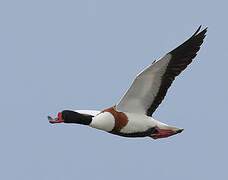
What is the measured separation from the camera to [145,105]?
1302cm

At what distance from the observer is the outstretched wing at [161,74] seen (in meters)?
12.5

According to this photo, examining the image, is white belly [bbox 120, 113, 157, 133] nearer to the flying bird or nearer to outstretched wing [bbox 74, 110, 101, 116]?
the flying bird

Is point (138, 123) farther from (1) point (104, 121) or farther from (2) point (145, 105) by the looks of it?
(1) point (104, 121)

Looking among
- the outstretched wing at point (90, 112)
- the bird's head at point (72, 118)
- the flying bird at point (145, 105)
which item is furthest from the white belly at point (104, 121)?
the outstretched wing at point (90, 112)

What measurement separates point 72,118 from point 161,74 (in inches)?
74.7

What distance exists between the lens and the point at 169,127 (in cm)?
1308

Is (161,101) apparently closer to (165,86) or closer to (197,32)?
(165,86)

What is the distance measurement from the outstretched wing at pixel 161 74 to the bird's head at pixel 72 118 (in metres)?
0.63

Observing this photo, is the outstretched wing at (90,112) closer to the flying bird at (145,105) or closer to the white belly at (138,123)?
the flying bird at (145,105)

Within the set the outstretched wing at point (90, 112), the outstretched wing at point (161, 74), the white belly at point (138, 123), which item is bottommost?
the white belly at point (138, 123)

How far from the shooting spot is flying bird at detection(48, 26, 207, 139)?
41.4 ft

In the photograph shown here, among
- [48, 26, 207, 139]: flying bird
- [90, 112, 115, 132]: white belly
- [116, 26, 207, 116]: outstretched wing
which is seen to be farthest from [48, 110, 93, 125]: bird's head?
[116, 26, 207, 116]: outstretched wing

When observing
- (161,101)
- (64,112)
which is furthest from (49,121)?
(161,101)

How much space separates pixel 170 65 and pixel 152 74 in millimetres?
385
